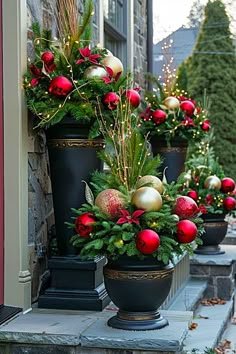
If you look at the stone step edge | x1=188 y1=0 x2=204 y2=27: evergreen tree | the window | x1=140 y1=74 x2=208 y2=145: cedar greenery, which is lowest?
the stone step edge

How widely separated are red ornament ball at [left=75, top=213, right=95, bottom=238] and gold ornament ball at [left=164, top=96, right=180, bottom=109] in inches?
101

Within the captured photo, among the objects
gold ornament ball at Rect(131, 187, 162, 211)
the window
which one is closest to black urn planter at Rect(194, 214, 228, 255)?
the window

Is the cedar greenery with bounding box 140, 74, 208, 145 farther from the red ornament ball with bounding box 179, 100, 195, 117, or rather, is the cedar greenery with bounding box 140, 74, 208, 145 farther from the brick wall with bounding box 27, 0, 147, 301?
the brick wall with bounding box 27, 0, 147, 301

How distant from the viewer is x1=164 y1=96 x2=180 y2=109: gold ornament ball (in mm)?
6043

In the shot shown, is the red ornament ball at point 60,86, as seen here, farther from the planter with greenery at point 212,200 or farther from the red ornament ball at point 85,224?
the planter with greenery at point 212,200

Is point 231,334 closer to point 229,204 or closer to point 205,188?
point 229,204

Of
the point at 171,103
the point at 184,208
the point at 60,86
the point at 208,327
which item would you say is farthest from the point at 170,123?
the point at 184,208

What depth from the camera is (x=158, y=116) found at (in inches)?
237

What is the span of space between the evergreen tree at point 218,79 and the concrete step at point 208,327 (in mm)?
8496

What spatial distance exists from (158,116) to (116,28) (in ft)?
3.57

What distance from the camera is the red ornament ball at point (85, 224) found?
3.64 metres

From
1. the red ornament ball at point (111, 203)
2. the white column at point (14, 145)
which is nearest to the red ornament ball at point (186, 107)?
the white column at point (14, 145)

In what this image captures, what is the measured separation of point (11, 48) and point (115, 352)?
1789 mm

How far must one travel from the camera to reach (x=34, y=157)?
4359 mm
